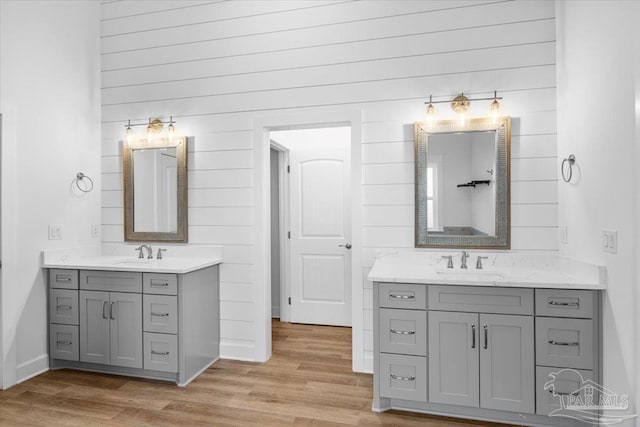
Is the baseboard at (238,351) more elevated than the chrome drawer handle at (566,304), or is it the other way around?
the chrome drawer handle at (566,304)

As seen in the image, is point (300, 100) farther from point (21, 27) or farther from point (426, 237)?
point (21, 27)

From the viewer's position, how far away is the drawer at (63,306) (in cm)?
307

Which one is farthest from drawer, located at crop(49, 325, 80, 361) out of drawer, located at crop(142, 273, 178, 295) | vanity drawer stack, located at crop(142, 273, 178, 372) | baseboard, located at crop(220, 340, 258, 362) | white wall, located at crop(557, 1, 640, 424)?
white wall, located at crop(557, 1, 640, 424)

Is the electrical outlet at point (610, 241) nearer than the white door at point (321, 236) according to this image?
Yes

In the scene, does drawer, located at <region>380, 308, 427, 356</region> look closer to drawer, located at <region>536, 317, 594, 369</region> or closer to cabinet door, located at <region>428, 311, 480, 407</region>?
cabinet door, located at <region>428, 311, 480, 407</region>

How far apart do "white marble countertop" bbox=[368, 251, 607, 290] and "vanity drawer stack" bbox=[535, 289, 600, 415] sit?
8cm

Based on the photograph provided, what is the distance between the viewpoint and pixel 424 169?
2922 millimetres

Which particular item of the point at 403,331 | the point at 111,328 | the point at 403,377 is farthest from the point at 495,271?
the point at 111,328

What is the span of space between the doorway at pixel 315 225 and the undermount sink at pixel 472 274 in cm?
167

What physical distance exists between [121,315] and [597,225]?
10.7 feet

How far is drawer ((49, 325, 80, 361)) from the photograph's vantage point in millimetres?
3061

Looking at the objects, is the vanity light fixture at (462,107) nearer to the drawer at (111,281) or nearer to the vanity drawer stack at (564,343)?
the vanity drawer stack at (564,343)

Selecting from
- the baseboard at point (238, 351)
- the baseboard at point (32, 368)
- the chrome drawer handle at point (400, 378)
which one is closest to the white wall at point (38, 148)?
the baseboard at point (32, 368)

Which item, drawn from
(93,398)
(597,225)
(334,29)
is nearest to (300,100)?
(334,29)
